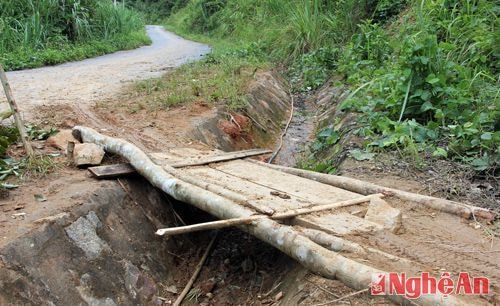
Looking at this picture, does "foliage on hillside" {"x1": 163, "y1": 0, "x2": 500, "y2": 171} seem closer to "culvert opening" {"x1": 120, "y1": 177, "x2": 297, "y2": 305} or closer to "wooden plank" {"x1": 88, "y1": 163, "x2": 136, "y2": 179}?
"culvert opening" {"x1": 120, "y1": 177, "x2": 297, "y2": 305}

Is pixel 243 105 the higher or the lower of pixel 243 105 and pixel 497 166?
the lower

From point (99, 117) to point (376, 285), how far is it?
3665 mm

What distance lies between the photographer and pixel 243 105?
19.0ft

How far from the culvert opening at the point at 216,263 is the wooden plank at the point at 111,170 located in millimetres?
67

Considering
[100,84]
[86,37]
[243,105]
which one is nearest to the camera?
[243,105]

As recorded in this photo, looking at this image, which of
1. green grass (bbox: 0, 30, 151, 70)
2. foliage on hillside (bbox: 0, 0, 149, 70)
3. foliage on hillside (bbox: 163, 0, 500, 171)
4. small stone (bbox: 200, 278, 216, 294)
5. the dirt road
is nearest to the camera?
small stone (bbox: 200, 278, 216, 294)

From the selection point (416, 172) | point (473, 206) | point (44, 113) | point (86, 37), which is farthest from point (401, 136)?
point (86, 37)

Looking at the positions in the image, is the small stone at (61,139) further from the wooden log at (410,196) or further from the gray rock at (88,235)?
the wooden log at (410,196)

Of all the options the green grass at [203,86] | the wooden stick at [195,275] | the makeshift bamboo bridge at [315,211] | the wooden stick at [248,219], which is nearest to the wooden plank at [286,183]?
the makeshift bamboo bridge at [315,211]

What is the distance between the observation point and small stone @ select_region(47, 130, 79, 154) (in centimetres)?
378

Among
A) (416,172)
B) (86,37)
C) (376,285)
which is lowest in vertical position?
(86,37)

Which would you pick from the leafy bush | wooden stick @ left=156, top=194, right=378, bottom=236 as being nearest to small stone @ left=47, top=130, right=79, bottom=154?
wooden stick @ left=156, top=194, right=378, bottom=236

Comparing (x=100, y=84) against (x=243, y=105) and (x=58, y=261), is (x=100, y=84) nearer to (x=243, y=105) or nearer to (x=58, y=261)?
(x=243, y=105)

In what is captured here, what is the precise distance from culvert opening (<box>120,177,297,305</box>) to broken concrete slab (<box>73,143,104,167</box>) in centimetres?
30
